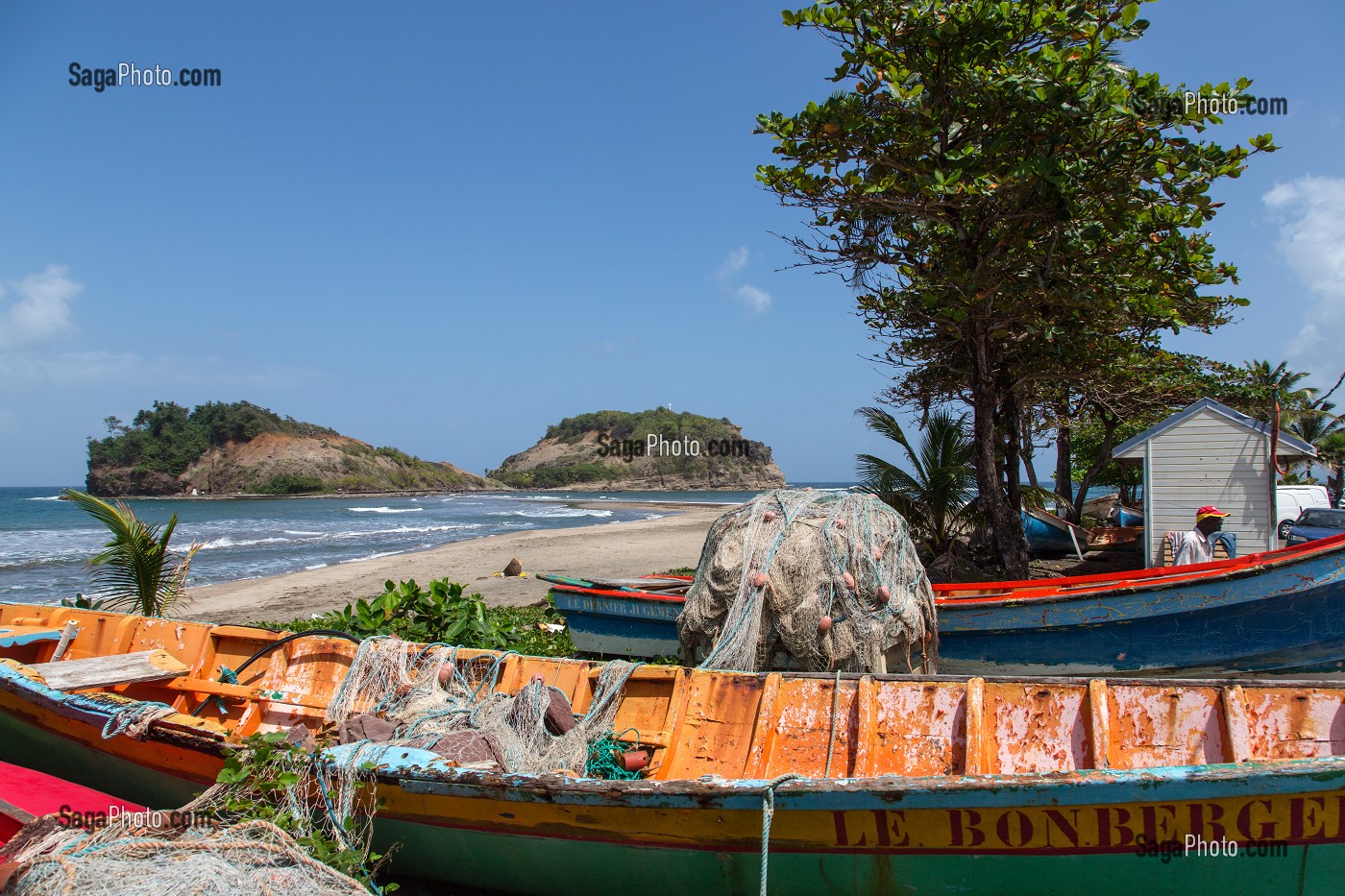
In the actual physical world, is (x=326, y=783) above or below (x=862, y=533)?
below

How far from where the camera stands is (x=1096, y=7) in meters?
9.51

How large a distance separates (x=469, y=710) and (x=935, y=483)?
1024 centimetres

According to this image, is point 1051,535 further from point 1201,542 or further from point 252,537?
point 252,537

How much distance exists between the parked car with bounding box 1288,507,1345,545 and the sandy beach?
13.0m

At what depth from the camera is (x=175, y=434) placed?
87.1m

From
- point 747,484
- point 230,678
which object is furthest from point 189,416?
point 230,678

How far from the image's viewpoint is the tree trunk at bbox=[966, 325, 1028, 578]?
464 inches

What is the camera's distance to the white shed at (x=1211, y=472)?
11.2 metres

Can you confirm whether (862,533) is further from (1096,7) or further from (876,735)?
(1096,7)

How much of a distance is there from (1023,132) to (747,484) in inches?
4479

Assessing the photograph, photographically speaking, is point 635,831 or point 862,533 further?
point 862,533

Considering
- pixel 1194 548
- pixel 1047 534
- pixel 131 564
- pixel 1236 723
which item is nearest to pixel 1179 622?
pixel 1194 548

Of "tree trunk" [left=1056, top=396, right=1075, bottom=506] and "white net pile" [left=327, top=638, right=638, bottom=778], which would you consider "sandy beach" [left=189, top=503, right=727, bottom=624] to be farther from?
"tree trunk" [left=1056, top=396, right=1075, bottom=506]

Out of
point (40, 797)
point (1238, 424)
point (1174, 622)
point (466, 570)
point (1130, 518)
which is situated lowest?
point (466, 570)
